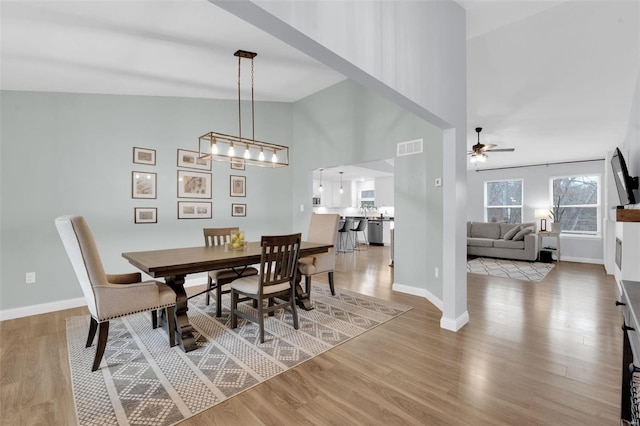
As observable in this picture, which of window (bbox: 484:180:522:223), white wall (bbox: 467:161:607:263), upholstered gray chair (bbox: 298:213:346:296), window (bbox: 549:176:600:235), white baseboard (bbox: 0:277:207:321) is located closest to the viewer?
white baseboard (bbox: 0:277:207:321)

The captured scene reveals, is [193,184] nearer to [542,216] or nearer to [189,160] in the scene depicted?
[189,160]

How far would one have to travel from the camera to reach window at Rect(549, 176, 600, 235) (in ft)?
23.6

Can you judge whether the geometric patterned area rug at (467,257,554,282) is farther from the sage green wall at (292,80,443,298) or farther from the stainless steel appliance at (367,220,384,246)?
the stainless steel appliance at (367,220,384,246)

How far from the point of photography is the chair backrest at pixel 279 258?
2537mm

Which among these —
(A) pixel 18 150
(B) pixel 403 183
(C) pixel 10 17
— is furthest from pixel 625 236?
(A) pixel 18 150

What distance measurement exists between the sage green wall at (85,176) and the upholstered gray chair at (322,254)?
1569 millimetres

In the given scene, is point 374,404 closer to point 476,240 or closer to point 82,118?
point 82,118

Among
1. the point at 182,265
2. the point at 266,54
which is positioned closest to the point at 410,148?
the point at 266,54

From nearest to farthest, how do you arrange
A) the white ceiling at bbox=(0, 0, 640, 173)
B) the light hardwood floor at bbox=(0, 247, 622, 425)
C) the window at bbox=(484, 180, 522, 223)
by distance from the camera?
the light hardwood floor at bbox=(0, 247, 622, 425) → the white ceiling at bbox=(0, 0, 640, 173) → the window at bbox=(484, 180, 522, 223)

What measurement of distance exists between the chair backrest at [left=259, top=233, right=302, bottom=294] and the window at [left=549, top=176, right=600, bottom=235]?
768 cm

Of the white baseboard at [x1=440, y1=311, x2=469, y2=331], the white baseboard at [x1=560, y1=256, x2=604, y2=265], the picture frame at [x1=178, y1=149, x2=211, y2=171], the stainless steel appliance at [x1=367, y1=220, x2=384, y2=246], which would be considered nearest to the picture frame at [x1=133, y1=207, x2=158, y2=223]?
the picture frame at [x1=178, y1=149, x2=211, y2=171]

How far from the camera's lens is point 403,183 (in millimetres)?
4191

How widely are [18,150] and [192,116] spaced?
6.52 ft

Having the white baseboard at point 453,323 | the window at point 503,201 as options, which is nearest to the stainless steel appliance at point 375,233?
the window at point 503,201
